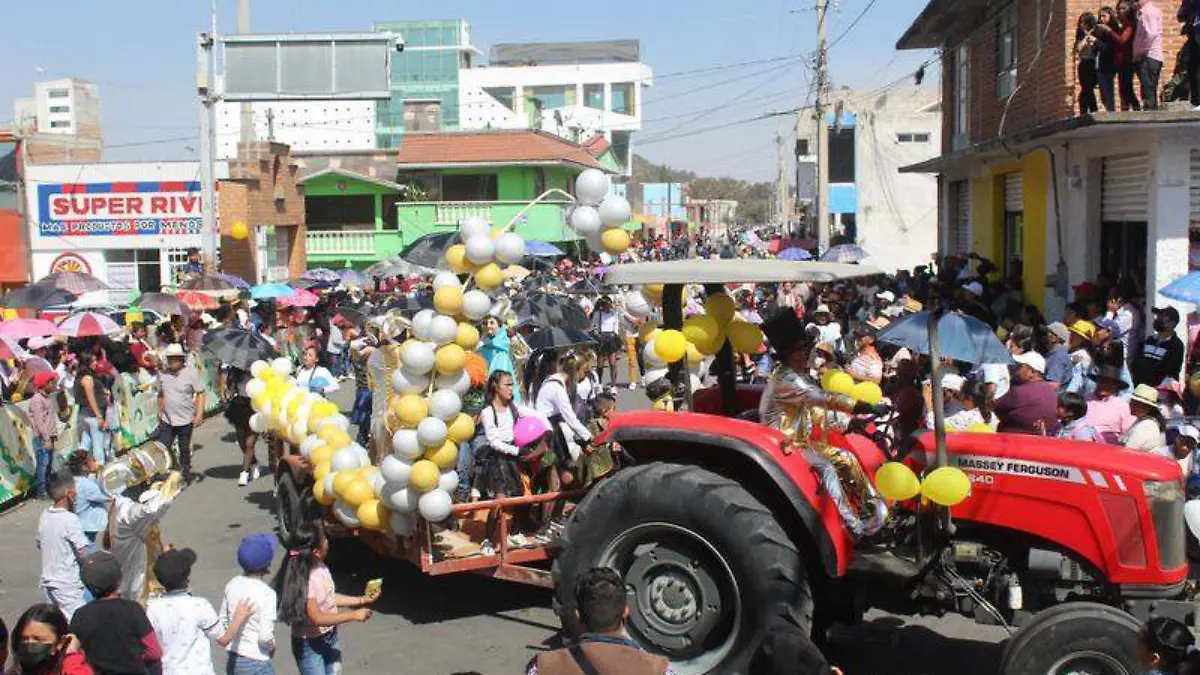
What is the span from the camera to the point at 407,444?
7742 millimetres

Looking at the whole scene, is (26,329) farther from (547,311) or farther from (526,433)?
(526,433)

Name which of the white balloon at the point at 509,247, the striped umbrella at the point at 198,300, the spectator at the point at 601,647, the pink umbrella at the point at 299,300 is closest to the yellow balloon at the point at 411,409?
the white balloon at the point at 509,247

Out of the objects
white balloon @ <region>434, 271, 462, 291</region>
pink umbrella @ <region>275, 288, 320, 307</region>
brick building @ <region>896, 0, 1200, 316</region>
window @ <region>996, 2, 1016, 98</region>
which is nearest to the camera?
white balloon @ <region>434, 271, 462, 291</region>

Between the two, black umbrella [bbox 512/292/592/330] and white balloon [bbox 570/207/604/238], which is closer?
white balloon [bbox 570/207/604/238]

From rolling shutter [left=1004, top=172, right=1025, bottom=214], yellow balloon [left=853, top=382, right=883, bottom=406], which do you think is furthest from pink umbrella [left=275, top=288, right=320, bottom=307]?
yellow balloon [left=853, top=382, right=883, bottom=406]

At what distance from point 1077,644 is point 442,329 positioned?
4.19m

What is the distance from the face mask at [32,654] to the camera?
15.9 ft

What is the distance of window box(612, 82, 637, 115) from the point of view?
9362 centimetres

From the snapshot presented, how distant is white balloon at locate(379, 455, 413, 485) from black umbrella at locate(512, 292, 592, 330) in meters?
6.88

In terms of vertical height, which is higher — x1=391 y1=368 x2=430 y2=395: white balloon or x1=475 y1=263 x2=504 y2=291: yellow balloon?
x1=475 y1=263 x2=504 y2=291: yellow balloon

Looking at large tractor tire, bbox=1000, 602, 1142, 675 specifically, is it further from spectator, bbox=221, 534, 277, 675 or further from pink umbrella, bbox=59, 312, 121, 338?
pink umbrella, bbox=59, 312, 121, 338

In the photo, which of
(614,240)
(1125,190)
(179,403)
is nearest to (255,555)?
(614,240)

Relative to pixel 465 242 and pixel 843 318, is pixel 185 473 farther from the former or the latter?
pixel 843 318

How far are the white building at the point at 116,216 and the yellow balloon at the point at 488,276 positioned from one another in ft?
89.6
